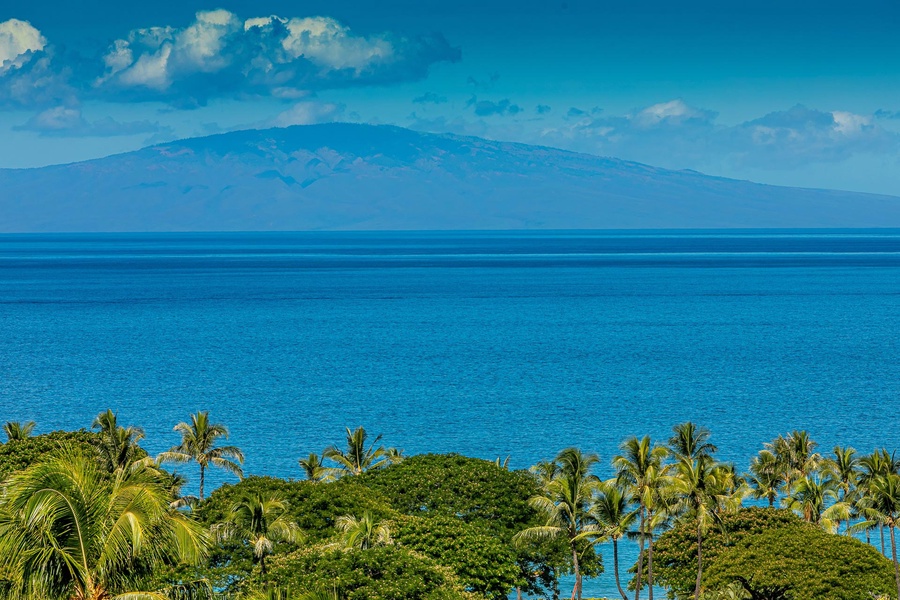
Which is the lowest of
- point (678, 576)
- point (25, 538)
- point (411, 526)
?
point (678, 576)

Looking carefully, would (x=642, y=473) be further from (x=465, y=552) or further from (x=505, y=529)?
(x=465, y=552)

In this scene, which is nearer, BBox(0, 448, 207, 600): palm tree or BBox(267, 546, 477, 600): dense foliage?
BBox(0, 448, 207, 600): palm tree

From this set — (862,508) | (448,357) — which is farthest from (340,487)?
(448,357)

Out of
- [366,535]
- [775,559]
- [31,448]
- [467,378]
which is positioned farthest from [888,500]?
[467,378]

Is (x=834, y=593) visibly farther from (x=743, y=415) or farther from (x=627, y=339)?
(x=627, y=339)

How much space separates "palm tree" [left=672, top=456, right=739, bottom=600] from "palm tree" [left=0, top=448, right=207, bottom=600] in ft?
94.7

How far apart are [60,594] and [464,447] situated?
7130 centimetres

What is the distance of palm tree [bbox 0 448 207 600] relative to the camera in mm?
18578

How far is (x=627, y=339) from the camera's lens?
15975cm

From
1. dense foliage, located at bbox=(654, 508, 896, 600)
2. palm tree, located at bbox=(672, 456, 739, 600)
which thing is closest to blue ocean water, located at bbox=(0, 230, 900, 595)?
dense foliage, located at bbox=(654, 508, 896, 600)

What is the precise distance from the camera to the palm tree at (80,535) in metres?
18.6

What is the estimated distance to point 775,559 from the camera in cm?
4384

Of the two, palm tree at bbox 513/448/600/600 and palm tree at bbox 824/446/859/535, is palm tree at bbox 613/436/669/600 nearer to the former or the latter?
palm tree at bbox 513/448/600/600

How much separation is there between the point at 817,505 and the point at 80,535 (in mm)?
44119
